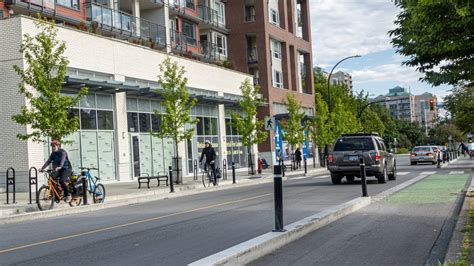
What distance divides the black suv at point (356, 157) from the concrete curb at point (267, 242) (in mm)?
9590

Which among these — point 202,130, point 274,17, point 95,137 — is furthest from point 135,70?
point 274,17

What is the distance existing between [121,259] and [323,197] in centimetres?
950

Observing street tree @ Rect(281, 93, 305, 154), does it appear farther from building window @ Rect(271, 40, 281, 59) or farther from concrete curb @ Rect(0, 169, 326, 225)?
concrete curb @ Rect(0, 169, 326, 225)

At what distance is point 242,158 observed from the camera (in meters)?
44.1

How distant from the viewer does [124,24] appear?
33.1 m

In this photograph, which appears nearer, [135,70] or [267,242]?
[267,242]

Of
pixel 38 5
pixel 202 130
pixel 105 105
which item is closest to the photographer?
pixel 38 5

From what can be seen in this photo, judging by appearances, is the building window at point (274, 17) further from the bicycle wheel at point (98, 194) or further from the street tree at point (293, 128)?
the bicycle wheel at point (98, 194)

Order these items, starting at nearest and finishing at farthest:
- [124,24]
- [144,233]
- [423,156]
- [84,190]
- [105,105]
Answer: [144,233]
[84,190]
[105,105]
[124,24]
[423,156]

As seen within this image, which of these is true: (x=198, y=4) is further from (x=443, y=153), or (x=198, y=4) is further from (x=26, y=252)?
(x=26, y=252)

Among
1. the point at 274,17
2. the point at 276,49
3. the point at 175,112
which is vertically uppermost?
the point at 274,17

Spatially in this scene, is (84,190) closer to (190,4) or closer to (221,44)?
(190,4)

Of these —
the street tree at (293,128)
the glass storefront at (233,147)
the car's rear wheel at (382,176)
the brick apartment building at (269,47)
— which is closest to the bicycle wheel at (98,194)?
the car's rear wheel at (382,176)

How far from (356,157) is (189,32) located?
24.3 meters
